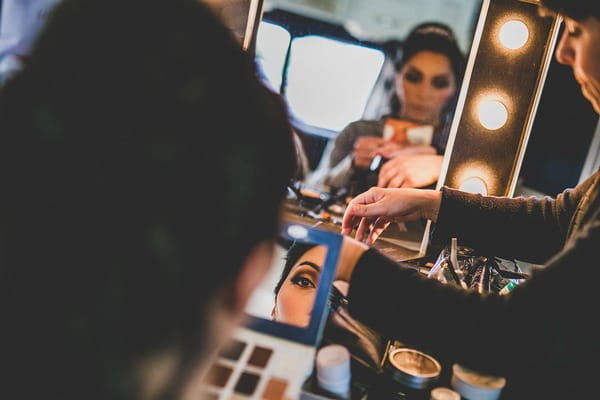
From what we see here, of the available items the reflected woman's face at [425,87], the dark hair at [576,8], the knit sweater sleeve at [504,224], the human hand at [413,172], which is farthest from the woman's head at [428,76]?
the dark hair at [576,8]

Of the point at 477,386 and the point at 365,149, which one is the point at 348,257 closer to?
the point at 477,386

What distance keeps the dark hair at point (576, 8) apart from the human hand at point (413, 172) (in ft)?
3.09

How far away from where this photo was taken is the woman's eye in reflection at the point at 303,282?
81 cm

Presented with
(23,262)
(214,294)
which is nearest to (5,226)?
(23,262)

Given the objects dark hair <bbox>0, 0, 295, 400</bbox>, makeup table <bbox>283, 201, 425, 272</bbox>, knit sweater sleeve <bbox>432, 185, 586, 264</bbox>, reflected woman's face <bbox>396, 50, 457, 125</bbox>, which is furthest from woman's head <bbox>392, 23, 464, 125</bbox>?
dark hair <bbox>0, 0, 295, 400</bbox>

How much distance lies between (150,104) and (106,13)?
0.07m

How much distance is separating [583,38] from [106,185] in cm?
60

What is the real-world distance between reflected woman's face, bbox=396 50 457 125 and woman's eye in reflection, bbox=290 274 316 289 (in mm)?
1571

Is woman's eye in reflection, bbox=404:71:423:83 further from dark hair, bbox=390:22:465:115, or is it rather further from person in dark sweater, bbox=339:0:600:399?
person in dark sweater, bbox=339:0:600:399

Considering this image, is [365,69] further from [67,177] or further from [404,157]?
[67,177]

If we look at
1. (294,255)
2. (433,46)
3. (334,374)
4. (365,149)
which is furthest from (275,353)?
(433,46)

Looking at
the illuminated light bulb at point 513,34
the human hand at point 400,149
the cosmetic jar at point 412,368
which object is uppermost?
the illuminated light bulb at point 513,34

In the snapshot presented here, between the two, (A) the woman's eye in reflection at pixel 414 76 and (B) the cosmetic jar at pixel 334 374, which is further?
(A) the woman's eye in reflection at pixel 414 76

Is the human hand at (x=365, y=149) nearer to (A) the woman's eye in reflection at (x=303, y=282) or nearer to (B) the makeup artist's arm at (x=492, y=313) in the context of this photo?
(A) the woman's eye in reflection at (x=303, y=282)
